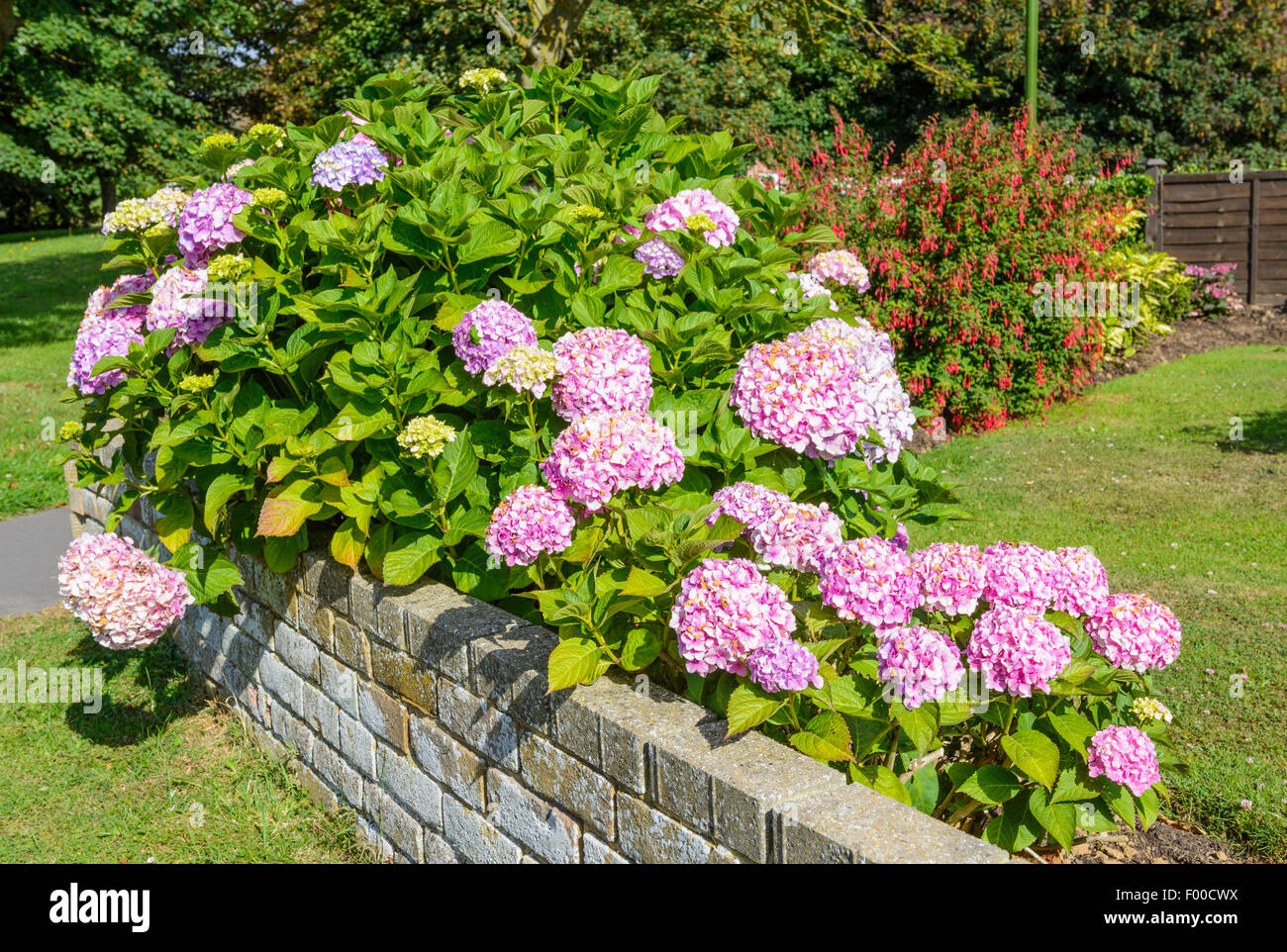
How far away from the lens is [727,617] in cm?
228

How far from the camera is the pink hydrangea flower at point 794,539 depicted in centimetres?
255

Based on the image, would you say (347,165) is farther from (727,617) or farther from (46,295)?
(46,295)

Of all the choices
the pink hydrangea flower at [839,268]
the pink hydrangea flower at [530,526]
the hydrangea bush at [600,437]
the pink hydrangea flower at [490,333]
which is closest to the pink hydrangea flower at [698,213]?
the hydrangea bush at [600,437]

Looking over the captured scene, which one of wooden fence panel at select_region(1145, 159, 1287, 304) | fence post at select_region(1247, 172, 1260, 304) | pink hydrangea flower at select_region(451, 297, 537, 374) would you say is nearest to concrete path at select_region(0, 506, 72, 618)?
pink hydrangea flower at select_region(451, 297, 537, 374)

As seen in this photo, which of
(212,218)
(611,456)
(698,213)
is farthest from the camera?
(212,218)

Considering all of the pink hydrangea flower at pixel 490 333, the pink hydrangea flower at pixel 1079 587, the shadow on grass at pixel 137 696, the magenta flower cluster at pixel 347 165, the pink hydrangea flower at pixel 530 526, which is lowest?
the shadow on grass at pixel 137 696

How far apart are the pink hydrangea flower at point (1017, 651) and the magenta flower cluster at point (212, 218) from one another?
9.42 feet

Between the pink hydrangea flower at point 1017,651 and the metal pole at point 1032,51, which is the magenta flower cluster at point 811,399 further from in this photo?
the metal pole at point 1032,51

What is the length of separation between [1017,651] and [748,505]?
27.3 inches

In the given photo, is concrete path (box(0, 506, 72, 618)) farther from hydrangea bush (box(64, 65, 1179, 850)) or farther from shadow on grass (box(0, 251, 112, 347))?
shadow on grass (box(0, 251, 112, 347))

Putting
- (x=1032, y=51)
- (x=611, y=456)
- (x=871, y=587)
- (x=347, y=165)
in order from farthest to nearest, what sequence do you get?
(x=1032, y=51) < (x=347, y=165) < (x=611, y=456) < (x=871, y=587)

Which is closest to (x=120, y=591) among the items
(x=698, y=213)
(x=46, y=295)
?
(x=698, y=213)
